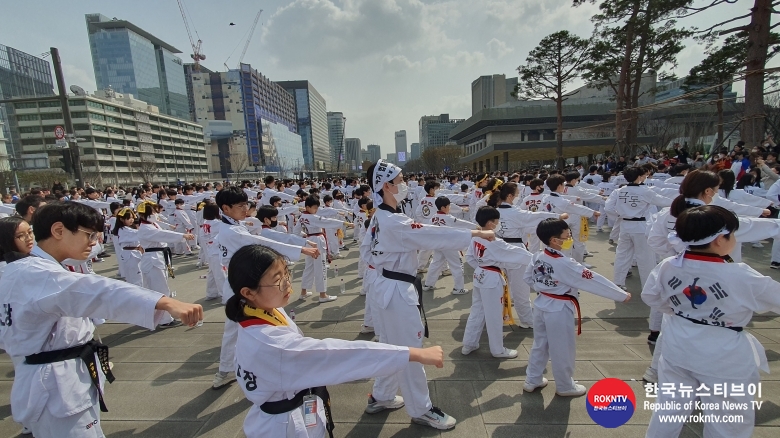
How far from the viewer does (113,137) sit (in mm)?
63688

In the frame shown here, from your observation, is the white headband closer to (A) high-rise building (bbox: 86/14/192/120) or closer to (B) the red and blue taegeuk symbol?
(B) the red and blue taegeuk symbol

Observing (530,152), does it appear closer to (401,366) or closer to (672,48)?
(672,48)

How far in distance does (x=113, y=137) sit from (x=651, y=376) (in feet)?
265

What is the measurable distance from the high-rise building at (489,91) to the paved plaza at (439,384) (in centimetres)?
7592

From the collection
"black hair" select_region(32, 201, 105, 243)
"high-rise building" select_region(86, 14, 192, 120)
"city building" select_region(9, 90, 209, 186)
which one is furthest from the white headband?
"high-rise building" select_region(86, 14, 192, 120)

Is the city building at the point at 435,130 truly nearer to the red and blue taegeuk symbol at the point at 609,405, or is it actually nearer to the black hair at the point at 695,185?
the black hair at the point at 695,185

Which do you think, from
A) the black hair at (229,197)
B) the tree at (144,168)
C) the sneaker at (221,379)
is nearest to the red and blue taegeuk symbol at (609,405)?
the sneaker at (221,379)

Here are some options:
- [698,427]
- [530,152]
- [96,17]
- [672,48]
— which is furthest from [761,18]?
[96,17]

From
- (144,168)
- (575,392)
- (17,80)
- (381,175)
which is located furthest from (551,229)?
(17,80)

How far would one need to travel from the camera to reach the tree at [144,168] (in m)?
65.4

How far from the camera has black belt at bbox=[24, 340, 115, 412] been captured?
6.72 ft

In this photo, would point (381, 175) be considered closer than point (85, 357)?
No

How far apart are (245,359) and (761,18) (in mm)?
17007

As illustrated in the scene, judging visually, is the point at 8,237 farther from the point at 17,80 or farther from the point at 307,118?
the point at 307,118
